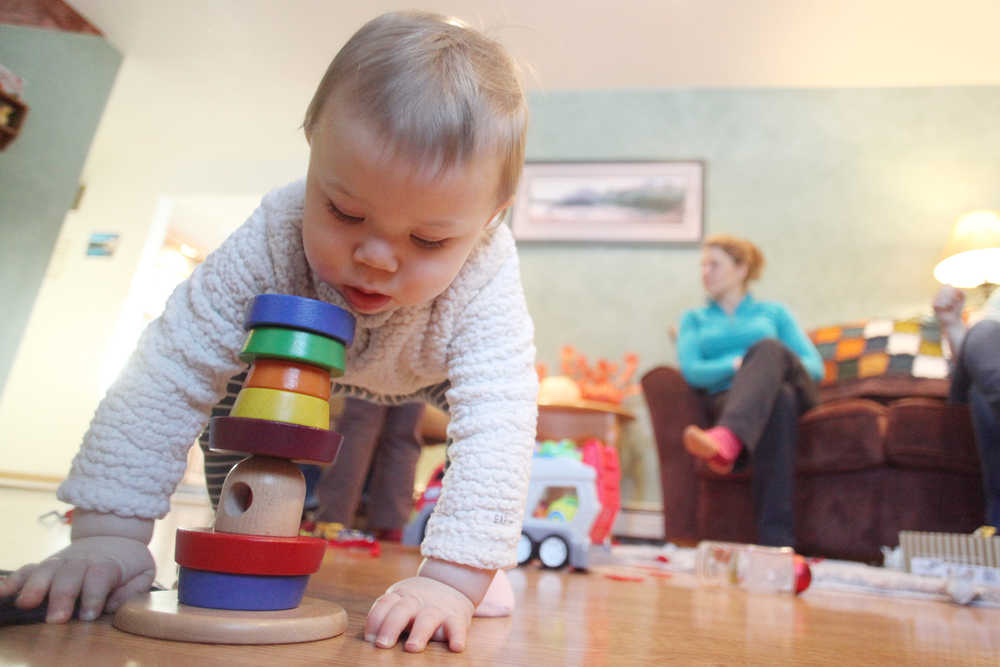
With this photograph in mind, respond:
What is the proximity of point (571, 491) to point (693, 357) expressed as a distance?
753mm

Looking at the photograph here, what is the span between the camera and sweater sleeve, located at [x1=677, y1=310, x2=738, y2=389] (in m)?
2.01

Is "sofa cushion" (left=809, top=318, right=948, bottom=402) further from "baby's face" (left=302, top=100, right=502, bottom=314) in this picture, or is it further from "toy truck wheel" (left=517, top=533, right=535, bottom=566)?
"baby's face" (left=302, top=100, right=502, bottom=314)

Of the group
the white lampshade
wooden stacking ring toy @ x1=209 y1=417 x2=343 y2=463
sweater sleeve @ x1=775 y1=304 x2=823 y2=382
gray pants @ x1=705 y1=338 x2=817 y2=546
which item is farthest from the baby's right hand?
sweater sleeve @ x1=775 y1=304 x2=823 y2=382

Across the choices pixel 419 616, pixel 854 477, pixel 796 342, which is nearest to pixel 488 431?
pixel 419 616

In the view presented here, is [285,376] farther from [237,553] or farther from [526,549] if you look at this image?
[526,549]

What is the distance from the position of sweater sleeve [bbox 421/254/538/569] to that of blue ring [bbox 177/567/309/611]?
117mm

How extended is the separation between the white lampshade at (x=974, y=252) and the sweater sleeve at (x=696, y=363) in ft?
2.05

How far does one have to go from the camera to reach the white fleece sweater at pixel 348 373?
496 mm

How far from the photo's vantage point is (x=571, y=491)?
161 cm

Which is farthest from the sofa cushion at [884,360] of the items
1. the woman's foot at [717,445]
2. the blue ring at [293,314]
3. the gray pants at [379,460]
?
the blue ring at [293,314]

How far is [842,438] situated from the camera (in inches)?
70.7

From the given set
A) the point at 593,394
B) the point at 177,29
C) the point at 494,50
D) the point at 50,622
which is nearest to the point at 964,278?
the point at 593,394

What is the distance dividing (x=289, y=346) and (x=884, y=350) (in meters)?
2.15

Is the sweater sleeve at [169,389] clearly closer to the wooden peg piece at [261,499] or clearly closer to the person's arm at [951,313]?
the wooden peg piece at [261,499]
